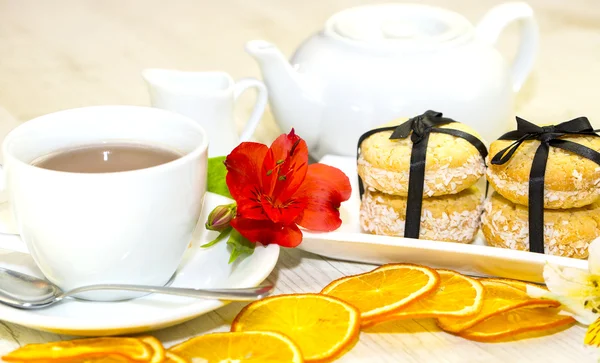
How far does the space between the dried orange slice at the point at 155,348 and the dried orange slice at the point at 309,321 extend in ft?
0.38

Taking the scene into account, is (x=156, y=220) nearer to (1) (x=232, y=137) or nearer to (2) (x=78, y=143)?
(2) (x=78, y=143)

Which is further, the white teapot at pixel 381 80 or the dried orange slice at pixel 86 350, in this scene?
the white teapot at pixel 381 80

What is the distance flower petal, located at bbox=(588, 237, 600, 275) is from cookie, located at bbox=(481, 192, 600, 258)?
140 millimetres

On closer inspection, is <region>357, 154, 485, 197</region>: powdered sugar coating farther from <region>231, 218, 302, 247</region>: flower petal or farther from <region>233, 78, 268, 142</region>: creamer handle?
<region>233, 78, 268, 142</region>: creamer handle

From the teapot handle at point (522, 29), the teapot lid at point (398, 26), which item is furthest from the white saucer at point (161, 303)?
the teapot handle at point (522, 29)

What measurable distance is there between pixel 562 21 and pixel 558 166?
73.4 inches

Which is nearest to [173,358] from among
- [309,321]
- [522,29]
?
[309,321]

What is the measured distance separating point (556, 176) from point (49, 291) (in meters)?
0.77

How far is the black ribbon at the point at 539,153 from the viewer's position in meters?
1.24

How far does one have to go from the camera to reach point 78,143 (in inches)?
46.9

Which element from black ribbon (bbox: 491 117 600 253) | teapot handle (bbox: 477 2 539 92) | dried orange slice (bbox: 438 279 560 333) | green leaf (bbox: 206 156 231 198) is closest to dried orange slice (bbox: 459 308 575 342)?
dried orange slice (bbox: 438 279 560 333)

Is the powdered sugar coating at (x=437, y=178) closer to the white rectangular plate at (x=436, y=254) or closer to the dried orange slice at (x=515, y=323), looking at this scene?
the white rectangular plate at (x=436, y=254)

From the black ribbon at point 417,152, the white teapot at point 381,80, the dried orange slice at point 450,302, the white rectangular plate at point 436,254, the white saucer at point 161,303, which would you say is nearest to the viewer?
the white saucer at point 161,303

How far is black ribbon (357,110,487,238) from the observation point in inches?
51.3
